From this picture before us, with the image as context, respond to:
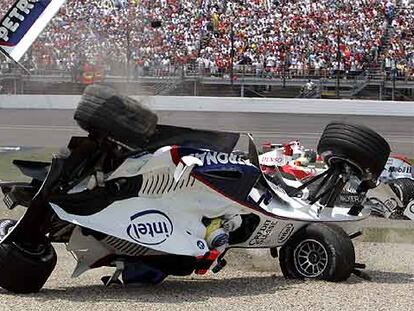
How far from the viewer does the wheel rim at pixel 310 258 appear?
6.62m

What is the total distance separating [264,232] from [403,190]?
11.0 feet

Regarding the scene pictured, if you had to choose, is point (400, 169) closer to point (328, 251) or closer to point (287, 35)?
point (328, 251)

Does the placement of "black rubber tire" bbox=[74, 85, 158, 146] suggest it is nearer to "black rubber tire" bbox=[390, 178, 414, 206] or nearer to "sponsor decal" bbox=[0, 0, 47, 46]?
"sponsor decal" bbox=[0, 0, 47, 46]

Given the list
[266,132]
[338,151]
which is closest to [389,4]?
[266,132]

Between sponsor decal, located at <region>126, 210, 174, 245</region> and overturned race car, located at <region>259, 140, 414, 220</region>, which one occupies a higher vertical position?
sponsor decal, located at <region>126, 210, 174, 245</region>

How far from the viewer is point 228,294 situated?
6238mm

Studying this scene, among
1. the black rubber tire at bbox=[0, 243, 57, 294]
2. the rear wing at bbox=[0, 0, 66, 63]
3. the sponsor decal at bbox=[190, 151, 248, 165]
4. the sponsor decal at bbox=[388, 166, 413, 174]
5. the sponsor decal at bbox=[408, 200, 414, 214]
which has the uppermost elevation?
the rear wing at bbox=[0, 0, 66, 63]

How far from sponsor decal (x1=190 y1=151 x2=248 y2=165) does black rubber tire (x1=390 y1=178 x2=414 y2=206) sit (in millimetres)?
3437

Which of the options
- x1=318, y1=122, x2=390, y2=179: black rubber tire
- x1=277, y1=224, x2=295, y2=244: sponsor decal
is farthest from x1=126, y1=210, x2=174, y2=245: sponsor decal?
x1=318, y1=122, x2=390, y2=179: black rubber tire

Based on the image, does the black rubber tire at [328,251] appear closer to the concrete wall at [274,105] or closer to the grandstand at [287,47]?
the grandstand at [287,47]

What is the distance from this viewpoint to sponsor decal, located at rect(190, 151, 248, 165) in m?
6.47

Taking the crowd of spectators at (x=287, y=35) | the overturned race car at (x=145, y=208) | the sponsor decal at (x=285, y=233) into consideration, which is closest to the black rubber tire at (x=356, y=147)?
the overturned race car at (x=145, y=208)

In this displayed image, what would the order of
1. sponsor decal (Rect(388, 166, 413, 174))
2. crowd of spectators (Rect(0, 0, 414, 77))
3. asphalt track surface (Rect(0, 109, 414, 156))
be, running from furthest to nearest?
crowd of spectators (Rect(0, 0, 414, 77)), asphalt track surface (Rect(0, 109, 414, 156)), sponsor decal (Rect(388, 166, 413, 174))

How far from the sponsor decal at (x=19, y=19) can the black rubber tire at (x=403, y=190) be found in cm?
451
